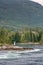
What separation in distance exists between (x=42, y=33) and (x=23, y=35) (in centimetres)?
1192

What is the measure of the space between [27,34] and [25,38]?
7.33 m

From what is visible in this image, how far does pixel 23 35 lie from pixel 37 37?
7.00m

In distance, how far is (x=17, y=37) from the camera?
536ft

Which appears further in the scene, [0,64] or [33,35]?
[33,35]

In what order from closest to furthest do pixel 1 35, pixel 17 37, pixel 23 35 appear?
pixel 1 35, pixel 17 37, pixel 23 35

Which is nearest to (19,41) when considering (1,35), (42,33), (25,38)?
(25,38)

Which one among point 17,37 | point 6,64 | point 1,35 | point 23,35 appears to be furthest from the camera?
point 23,35

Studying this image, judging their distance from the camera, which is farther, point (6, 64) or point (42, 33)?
point (42, 33)

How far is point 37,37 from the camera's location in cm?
17388

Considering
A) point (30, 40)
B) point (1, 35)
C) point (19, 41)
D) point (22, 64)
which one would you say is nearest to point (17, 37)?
point (19, 41)

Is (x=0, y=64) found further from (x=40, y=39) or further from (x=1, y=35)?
(x=40, y=39)

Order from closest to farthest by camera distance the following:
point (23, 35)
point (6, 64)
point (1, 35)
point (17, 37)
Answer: point (6, 64) < point (1, 35) < point (17, 37) < point (23, 35)

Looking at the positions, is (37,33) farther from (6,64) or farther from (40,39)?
(6,64)

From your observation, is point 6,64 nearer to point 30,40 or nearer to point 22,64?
point 22,64
